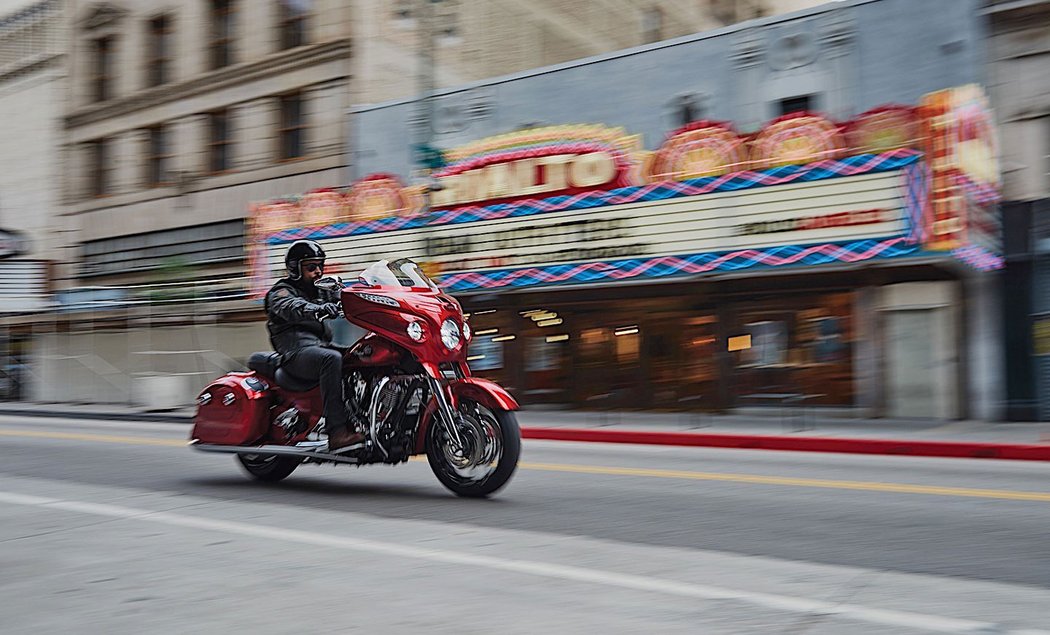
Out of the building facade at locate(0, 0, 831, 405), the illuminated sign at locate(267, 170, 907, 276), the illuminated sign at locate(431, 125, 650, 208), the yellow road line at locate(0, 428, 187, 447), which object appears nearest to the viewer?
the yellow road line at locate(0, 428, 187, 447)

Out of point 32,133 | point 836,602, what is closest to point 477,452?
point 836,602

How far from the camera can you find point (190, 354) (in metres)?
26.2

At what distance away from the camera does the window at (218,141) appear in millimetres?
29031

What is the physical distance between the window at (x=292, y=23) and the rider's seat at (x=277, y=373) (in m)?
21.3

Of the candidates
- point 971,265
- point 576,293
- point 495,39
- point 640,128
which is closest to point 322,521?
point 971,265

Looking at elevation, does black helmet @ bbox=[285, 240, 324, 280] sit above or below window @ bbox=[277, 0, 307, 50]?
below

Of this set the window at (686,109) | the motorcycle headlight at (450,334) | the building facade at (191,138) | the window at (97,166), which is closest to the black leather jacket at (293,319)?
the motorcycle headlight at (450,334)

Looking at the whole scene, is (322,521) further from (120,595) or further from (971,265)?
(971,265)

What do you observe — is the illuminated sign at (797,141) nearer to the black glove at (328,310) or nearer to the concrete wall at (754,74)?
the concrete wall at (754,74)

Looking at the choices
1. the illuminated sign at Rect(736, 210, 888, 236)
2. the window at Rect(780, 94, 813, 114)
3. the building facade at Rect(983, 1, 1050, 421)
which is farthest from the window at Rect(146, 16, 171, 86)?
the building facade at Rect(983, 1, 1050, 421)

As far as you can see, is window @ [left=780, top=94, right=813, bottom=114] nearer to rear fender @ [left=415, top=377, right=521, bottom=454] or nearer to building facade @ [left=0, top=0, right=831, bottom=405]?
building facade @ [left=0, top=0, right=831, bottom=405]

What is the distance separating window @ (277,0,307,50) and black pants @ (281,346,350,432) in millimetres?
21944

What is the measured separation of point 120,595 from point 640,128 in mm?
16891

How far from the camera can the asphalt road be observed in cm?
402
